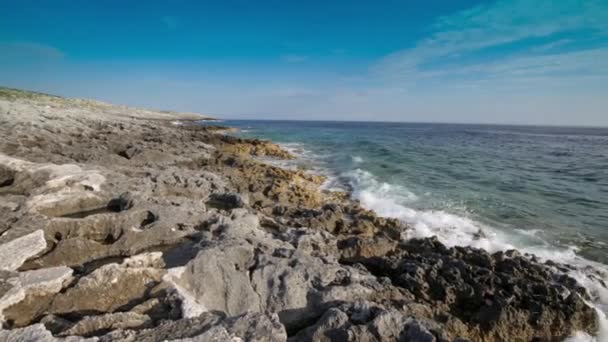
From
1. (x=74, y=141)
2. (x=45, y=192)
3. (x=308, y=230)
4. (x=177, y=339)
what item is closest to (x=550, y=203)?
(x=308, y=230)

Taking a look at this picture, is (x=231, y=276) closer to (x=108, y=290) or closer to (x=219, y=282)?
(x=219, y=282)

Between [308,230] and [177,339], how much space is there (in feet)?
16.4

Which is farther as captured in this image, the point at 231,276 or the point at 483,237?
the point at 483,237

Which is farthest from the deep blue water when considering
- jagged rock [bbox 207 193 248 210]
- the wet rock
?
the wet rock

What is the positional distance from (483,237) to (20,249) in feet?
39.4

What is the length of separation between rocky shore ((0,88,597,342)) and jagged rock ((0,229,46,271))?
0.03 meters

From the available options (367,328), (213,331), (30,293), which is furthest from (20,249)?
(367,328)

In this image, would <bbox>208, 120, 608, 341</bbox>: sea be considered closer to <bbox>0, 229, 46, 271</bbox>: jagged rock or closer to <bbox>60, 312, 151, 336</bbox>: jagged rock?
<bbox>60, 312, 151, 336</bbox>: jagged rock

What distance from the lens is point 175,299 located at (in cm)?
441

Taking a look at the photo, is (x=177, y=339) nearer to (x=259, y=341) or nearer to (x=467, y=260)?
(x=259, y=341)

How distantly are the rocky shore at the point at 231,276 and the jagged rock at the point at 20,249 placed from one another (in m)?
0.03

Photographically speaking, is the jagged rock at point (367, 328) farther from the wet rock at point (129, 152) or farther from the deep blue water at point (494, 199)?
the wet rock at point (129, 152)

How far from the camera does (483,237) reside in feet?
34.0

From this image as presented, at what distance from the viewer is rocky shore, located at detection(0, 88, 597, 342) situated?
4.05 meters
